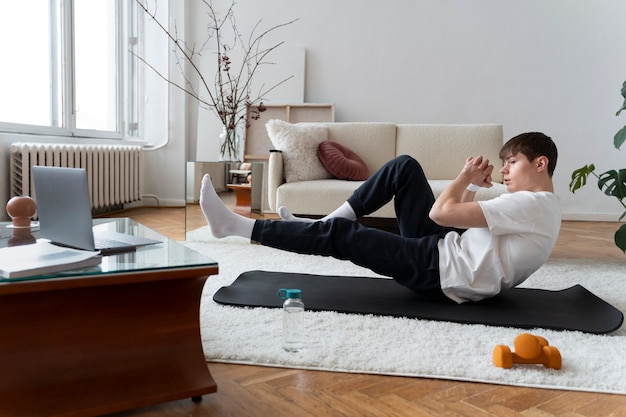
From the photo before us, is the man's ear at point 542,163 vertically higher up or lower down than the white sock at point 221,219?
higher up

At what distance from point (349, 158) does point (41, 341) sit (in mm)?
2989

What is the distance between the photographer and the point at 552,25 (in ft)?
18.4

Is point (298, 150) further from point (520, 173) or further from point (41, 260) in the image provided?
point (41, 260)

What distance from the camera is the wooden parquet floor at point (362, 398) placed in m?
1.38

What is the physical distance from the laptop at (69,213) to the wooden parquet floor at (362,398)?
414mm

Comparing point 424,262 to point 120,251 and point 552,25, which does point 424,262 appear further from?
point 552,25

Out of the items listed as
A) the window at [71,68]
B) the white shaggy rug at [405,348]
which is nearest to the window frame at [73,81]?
the window at [71,68]

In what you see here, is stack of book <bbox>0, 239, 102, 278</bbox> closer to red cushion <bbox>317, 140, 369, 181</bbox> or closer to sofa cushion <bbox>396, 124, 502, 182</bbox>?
red cushion <bbox>317, 140, 369, 181</bbox>

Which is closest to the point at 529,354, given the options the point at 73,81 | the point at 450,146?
the point at 450,146

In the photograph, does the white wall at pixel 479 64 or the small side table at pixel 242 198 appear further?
the white wall at pixel 479 64

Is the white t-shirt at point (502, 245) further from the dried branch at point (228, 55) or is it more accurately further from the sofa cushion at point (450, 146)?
the dried branch at point (228, 55)

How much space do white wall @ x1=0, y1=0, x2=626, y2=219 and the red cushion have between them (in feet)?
6.37

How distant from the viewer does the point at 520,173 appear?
206 cm

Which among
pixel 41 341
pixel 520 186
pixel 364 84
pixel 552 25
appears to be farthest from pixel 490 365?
pixel 552 25
